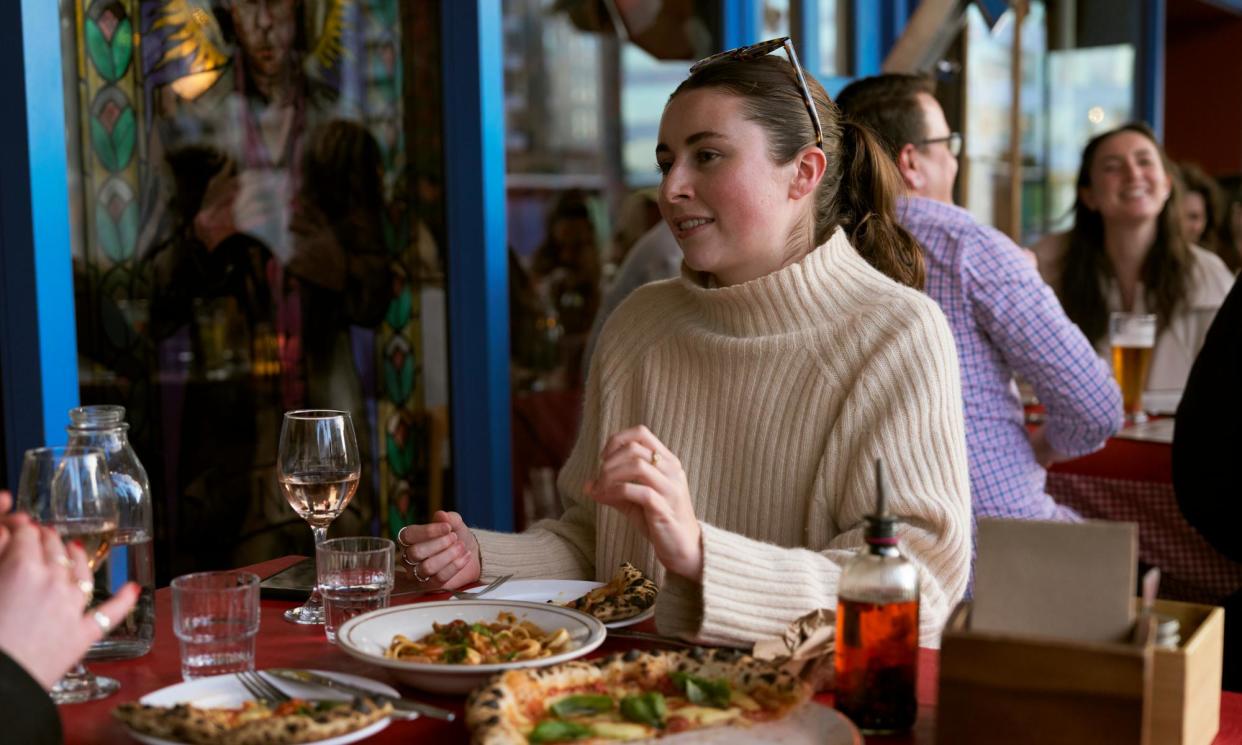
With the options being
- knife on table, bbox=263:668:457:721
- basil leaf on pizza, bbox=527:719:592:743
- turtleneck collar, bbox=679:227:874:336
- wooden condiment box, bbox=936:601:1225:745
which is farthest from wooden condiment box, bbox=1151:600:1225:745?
turtleneck collar, bbox=679:227:874:336

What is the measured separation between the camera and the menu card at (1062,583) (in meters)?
1.03

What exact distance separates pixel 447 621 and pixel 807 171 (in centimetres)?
96

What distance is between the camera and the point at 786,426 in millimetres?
1811

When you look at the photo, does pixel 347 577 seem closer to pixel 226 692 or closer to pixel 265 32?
pixel 226 692

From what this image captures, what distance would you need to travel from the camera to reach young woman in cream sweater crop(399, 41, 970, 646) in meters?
1.54

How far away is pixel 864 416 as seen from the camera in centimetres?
171

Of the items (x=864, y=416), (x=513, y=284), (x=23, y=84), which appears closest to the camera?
→ (x=864, y=416)

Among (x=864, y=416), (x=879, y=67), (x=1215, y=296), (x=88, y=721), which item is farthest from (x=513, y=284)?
(x=88, y=721)

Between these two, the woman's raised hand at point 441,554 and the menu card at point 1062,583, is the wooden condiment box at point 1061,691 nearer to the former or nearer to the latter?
the menu card at point 1062,583

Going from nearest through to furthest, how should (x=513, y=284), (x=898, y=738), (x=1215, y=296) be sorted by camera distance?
(x=898, y=738), (x=1215, y=296), (x=513, y=284)

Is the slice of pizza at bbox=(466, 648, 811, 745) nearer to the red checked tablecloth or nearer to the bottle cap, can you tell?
the bottle cap

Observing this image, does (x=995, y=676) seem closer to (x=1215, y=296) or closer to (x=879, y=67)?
(x=1215, y=296)

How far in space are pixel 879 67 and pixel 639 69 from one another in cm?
314

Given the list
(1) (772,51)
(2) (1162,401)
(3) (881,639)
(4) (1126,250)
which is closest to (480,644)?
(3) (881,639)
